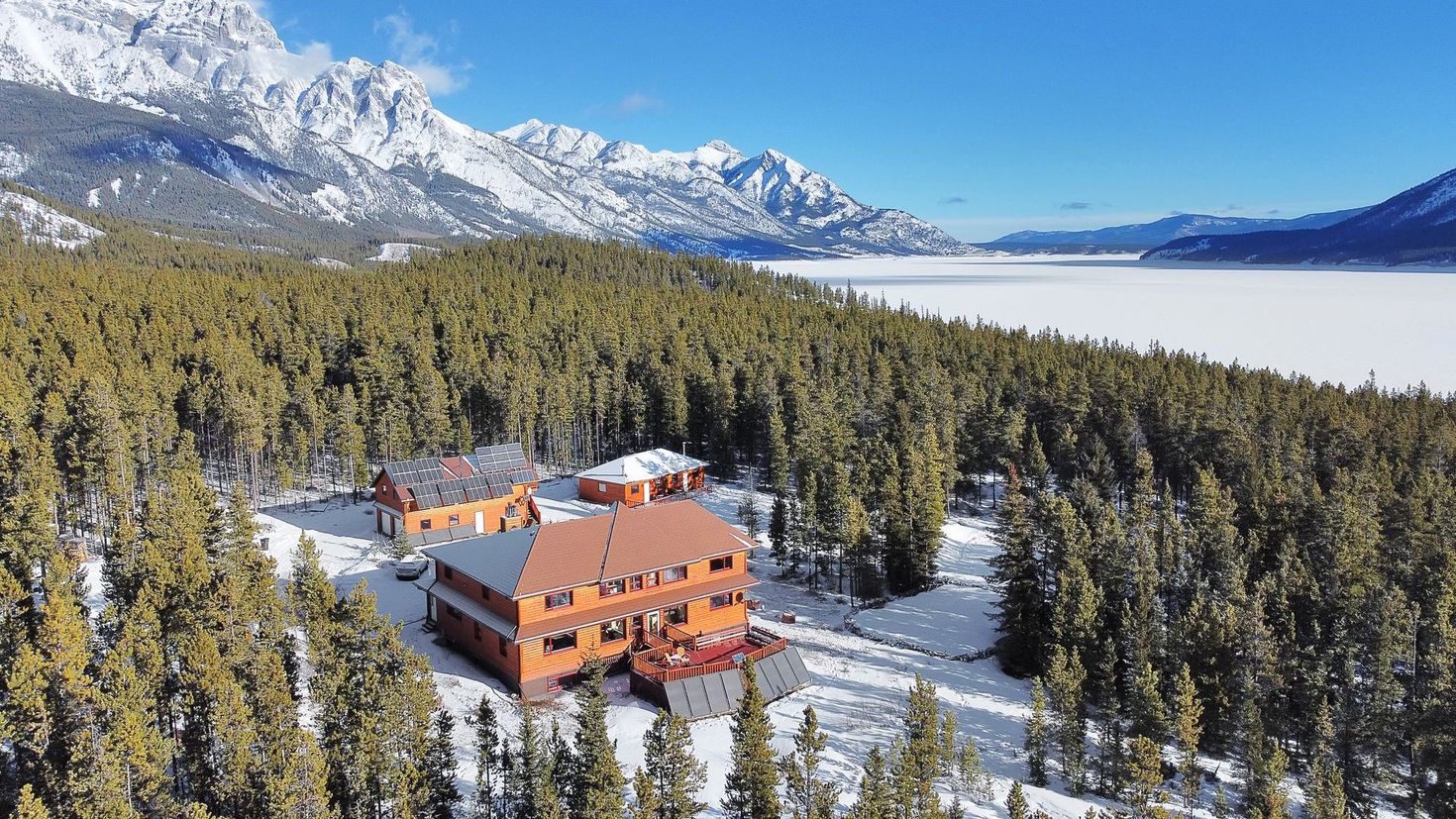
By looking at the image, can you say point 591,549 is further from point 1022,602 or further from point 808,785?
point 1022,602

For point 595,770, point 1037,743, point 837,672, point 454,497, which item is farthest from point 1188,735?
point 454,497

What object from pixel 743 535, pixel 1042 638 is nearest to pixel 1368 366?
pixel 1042 638

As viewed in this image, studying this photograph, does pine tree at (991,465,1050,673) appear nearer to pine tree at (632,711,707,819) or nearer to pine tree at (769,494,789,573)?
pine tree at (769,494,789,573)

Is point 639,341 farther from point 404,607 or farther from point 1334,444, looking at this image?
point 1334,444

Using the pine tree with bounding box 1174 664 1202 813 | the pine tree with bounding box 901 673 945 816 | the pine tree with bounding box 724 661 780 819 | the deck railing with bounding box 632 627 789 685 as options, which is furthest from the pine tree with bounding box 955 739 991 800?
the deck railing with bounding box 632 627 789 685

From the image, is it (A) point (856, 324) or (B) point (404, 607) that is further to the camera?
(A) point (856, 324)

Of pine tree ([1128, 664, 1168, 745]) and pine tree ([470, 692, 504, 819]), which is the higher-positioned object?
pine tree ([470, 692, 504, 819])

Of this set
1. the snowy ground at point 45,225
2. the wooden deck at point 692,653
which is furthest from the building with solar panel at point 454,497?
the snowy ground at point 45,225
